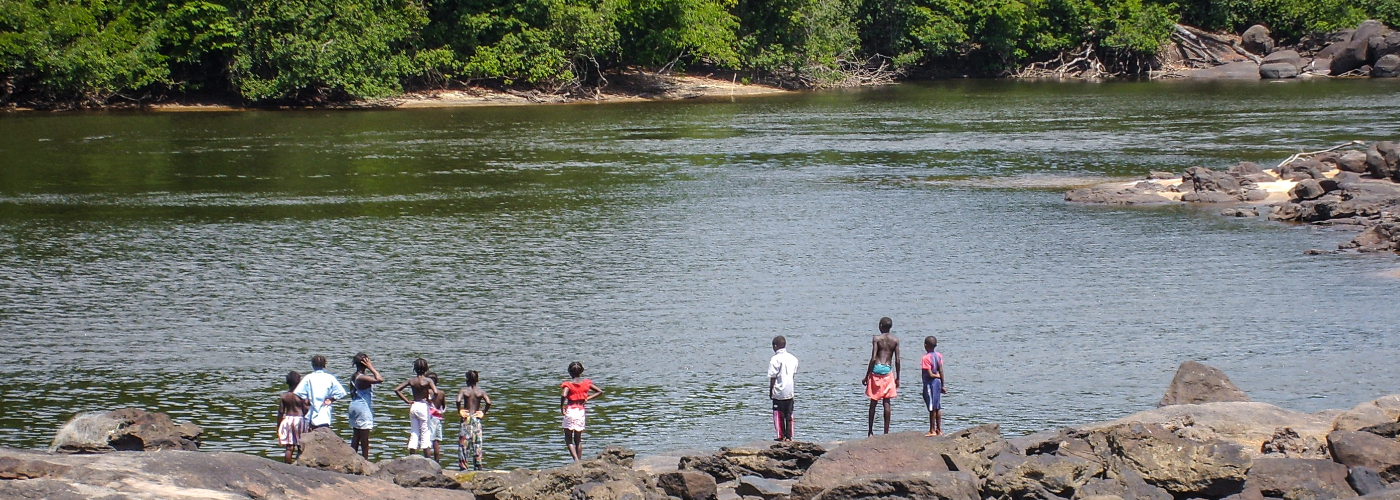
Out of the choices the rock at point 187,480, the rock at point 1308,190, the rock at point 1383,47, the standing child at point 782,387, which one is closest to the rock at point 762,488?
the standing child at point 782,387

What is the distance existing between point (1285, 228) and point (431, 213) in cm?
2025

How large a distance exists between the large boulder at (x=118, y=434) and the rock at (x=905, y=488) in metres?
7.43

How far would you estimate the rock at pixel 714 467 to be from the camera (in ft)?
45.9

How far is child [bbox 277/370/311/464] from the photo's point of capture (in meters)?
14.8

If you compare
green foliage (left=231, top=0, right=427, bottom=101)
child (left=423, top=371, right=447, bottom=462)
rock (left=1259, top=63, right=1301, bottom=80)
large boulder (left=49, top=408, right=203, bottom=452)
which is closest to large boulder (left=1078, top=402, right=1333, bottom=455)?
child (left=423, top=371, right=447, bottom=462)

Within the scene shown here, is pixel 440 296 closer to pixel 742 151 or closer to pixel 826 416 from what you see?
pixel 826 416

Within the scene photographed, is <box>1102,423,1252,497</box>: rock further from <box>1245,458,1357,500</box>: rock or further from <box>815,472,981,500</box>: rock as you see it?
<box>815,472,981,500</box>: rock

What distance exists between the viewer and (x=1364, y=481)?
12.4m

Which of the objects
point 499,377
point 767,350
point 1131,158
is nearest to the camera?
point 499,377

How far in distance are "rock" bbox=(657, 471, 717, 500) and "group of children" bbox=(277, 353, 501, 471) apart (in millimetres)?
3010

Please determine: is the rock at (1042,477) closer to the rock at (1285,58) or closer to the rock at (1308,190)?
the rock at (1308,190)

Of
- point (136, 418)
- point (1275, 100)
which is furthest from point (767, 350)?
point (1275, 100)

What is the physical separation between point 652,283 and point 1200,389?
1138cm

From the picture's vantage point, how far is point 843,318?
2248 centimetres
